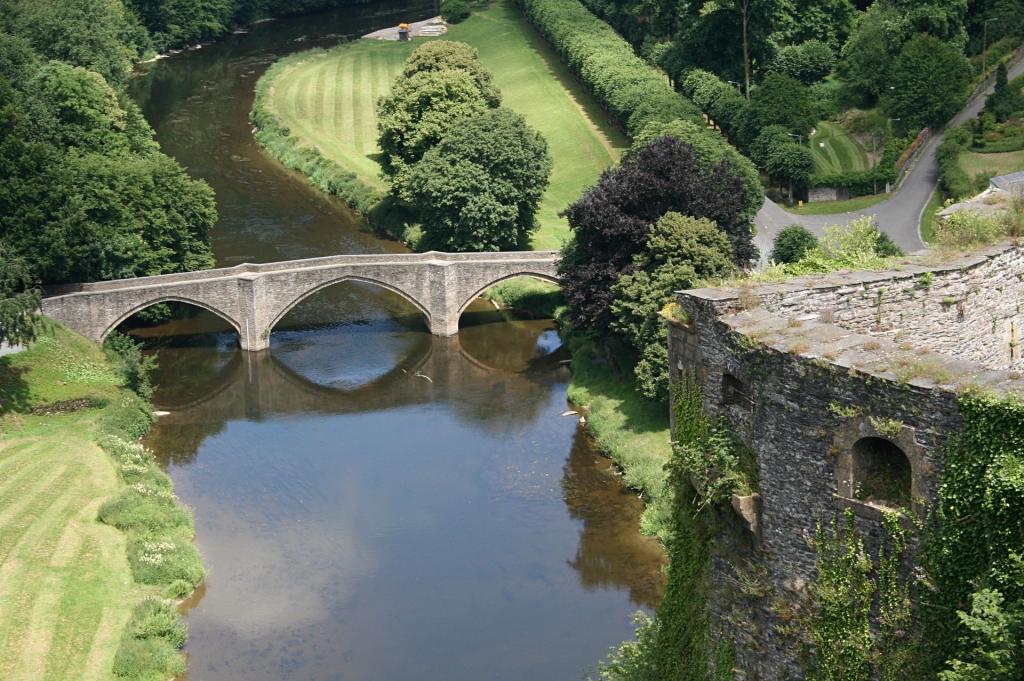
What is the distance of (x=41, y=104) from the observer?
77.7 m

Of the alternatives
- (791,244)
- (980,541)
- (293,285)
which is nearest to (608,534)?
(791,244)

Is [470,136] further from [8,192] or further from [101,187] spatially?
[8,192]

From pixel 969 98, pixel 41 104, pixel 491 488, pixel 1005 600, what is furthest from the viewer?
pixel 969 98

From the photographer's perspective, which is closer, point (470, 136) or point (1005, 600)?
point (1005, 600)

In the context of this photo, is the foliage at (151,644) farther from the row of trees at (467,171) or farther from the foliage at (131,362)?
the row of trees at (467,171)

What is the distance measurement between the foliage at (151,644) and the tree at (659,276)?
72.4 feet

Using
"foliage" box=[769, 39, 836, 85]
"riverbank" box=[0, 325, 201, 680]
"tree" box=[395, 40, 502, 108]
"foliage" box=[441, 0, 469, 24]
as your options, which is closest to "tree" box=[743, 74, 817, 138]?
"foliage" box=[769, 39, 836, 85]

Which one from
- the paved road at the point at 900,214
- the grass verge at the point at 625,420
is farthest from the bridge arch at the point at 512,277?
the paved road at the point at 900,214

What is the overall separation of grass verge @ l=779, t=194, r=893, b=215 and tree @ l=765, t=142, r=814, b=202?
82.1 inches

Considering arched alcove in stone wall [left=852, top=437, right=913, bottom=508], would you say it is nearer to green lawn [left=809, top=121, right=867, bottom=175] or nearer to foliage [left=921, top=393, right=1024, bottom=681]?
foliage [left=921, top=393, right=1024, bottom=681]

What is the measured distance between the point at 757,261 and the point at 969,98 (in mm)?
36099

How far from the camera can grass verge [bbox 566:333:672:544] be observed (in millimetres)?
50188

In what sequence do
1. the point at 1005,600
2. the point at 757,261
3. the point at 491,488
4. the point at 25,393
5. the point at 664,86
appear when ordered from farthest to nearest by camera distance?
the point at 664,86, the point at 757,261, the point at 25,393, the point at 491,488, the point at 1005,600

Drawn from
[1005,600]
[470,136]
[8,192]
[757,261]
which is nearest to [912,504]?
[1005,600]
